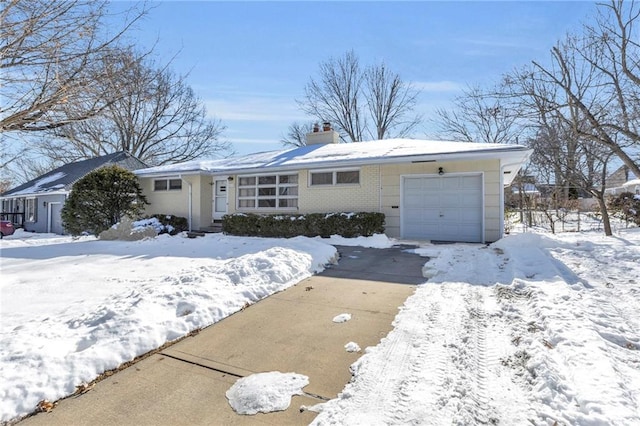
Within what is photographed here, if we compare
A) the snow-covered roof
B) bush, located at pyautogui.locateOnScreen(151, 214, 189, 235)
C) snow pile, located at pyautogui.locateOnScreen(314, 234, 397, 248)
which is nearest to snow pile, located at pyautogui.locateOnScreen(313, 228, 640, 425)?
snow pile, located at pyautogui.locateOnScreen(314, 234, 397, 248)

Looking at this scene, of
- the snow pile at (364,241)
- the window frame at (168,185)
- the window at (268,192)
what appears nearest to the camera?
the snow pile at (364,241)

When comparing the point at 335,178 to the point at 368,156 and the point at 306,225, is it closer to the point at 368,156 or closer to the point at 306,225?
the point at 368,156

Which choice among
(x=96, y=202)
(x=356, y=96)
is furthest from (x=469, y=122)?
(x=96, y=202)

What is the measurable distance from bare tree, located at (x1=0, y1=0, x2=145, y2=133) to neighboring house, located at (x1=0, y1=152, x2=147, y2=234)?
18.1 m

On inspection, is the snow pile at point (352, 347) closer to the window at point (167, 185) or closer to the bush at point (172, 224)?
the bush at point (172, 224)

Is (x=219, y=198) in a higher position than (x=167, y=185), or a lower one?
lower

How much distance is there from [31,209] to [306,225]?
22.9 meters

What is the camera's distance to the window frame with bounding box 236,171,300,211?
13.1 m

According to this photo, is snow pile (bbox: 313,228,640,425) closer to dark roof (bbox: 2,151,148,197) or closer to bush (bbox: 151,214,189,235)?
bush (bbox: 151,214,189,235)

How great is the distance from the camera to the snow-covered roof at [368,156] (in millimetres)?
9758

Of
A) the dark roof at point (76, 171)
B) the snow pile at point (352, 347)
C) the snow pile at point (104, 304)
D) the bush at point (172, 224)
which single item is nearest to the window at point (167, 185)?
the bush at point (172, 224)

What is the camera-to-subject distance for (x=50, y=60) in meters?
4.20

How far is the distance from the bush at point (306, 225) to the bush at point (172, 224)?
2450 millimetres

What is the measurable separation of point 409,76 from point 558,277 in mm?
25117
